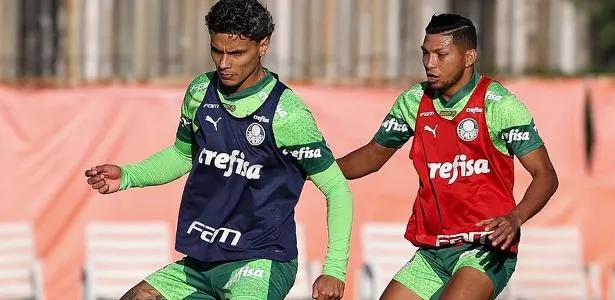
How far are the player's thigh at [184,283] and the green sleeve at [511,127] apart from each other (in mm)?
1681

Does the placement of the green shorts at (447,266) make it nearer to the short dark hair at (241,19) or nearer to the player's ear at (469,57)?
the player's ear at (469,57)

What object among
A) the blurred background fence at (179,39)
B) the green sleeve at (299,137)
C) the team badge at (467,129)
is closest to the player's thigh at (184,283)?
the green sleeve at (299,137)

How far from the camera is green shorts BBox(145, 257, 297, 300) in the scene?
6980 mm

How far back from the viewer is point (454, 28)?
7703 millimetres

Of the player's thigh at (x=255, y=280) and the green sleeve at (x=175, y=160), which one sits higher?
the green sleeve at (x=175, y=160)

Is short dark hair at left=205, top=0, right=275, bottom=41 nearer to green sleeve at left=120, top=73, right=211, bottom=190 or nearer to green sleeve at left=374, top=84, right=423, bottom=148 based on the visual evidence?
green sleeve at left=120, top=73, right=211, bottom=190

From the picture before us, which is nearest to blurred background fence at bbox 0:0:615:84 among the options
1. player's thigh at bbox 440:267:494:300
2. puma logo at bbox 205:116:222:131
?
player's thigh at bbox 440:267:494:300

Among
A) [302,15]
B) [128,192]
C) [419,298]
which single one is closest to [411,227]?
[419,298]

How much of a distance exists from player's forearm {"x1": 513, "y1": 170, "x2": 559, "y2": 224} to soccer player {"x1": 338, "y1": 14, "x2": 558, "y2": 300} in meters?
0.01

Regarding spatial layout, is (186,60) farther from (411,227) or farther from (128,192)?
(411,227)

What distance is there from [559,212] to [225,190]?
5.86 meters

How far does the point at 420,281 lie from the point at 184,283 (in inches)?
51.0

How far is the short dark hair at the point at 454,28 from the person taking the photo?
769cm

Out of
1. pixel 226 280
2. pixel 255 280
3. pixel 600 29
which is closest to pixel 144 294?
pixel 226 280
